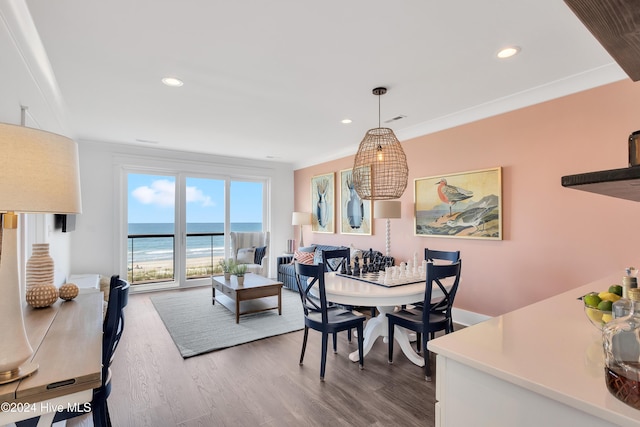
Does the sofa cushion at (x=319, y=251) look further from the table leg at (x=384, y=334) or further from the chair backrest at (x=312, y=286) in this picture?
the chair backrest at (x=312, y=286)

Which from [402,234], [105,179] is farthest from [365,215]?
[105,179]

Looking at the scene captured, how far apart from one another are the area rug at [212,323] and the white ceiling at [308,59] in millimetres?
2612

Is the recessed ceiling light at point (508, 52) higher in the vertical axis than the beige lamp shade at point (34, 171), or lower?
higher

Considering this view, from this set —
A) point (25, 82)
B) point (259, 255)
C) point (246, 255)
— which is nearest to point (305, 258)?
point (259, 255)

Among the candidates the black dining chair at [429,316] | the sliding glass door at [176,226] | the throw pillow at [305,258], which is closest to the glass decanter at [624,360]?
the black dining chair at [429,316]

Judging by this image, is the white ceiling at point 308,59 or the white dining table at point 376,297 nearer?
the white ceiling at point 308,59

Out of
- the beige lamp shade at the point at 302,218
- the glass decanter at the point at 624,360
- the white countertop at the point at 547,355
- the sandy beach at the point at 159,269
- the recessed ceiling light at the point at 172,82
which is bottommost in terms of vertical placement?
the sandy beach at the point at 159,269

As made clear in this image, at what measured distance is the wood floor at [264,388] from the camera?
6.93 ft

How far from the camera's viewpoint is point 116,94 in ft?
10.7

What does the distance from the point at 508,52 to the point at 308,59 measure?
1.56 m

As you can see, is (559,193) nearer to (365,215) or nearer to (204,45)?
(365,215)

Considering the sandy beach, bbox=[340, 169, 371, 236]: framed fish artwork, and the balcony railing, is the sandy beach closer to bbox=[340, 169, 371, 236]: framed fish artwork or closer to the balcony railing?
the balcony railing

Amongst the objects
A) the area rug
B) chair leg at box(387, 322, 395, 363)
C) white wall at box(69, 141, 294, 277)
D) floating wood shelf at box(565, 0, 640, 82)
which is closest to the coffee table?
the area rug

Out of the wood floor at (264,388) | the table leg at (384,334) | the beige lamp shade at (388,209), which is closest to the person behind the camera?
the wood floor at (264,388)
